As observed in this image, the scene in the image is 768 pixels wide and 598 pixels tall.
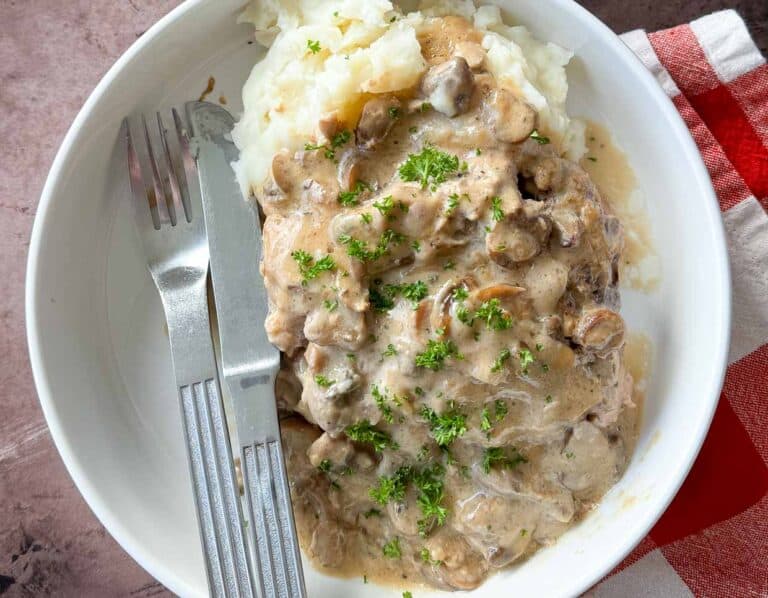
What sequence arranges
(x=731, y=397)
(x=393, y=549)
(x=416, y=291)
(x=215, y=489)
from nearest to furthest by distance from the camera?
(x=416, y=291) → (x=215, y=489) → (x=393, y=549) → (x=731, y=397)

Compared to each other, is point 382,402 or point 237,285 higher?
point 237,285

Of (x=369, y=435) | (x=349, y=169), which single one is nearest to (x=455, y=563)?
(x=369, y=435)

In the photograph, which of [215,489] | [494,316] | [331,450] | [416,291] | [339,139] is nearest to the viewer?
[494,316]

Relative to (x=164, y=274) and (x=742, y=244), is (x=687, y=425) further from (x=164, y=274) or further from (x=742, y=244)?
(x=164, y=274)

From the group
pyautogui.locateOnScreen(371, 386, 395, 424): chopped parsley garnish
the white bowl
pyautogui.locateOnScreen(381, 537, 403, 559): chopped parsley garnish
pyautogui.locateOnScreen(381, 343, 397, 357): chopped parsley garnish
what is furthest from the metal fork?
pyautogui.locateOnScreen(381, 343, 397, 357): chopped parsley garnish

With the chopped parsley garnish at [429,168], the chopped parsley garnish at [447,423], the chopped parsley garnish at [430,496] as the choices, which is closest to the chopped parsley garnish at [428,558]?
the chopped parsley garnish at [430,496]

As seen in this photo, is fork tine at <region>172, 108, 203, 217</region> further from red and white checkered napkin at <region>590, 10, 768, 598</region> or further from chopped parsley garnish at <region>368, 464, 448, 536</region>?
red and white checkered napkin at <region>590, 10, 768, 598</region>

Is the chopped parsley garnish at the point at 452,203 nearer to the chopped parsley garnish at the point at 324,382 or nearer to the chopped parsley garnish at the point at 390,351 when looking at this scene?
the chopped parsley garnish at the point at 390,351

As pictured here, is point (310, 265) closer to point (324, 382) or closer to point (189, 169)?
point (324, 382)
